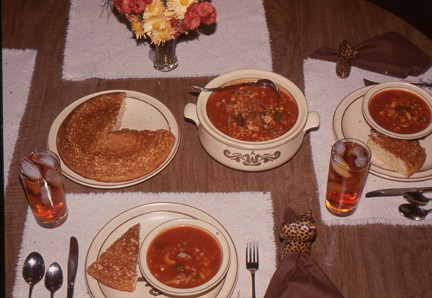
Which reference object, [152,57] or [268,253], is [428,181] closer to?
[268,253]

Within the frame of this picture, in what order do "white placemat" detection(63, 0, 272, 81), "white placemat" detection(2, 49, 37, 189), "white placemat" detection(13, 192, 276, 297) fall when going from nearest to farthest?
"white placemat" detection(13, 192, 276, 297), "white placemat" detection(2, 49, 37, 189), "white placemat" detection(63, 0, 272, 81)

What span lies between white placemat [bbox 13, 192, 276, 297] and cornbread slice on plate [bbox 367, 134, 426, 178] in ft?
1.88

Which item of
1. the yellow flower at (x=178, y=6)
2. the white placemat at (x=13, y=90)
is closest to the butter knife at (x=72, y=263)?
the white placemat at (x=13, y=90)

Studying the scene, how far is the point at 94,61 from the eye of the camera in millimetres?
3070

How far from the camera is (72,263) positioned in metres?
2.13

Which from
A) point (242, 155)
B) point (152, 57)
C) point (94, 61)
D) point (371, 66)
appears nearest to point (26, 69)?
point (94, 61)

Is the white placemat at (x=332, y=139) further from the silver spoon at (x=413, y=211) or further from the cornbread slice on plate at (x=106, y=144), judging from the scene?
the cornbread slice on plate at (x=106, y=144)

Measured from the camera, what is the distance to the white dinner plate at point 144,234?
203cm

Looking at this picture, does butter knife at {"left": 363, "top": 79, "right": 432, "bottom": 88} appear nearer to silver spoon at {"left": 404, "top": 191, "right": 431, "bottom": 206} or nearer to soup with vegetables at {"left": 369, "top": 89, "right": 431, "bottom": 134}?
soup with vegetables at {"left": 369, "top": 89, "right": 431, "bottom": 134}

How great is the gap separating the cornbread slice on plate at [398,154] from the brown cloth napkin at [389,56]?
62 cm

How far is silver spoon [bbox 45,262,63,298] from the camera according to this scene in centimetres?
207

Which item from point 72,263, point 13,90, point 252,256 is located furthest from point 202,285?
point 13,90

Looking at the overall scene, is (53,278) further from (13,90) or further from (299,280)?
(13,90)

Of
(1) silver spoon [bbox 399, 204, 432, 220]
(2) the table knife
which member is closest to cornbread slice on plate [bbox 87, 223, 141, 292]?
(2) the table knife
